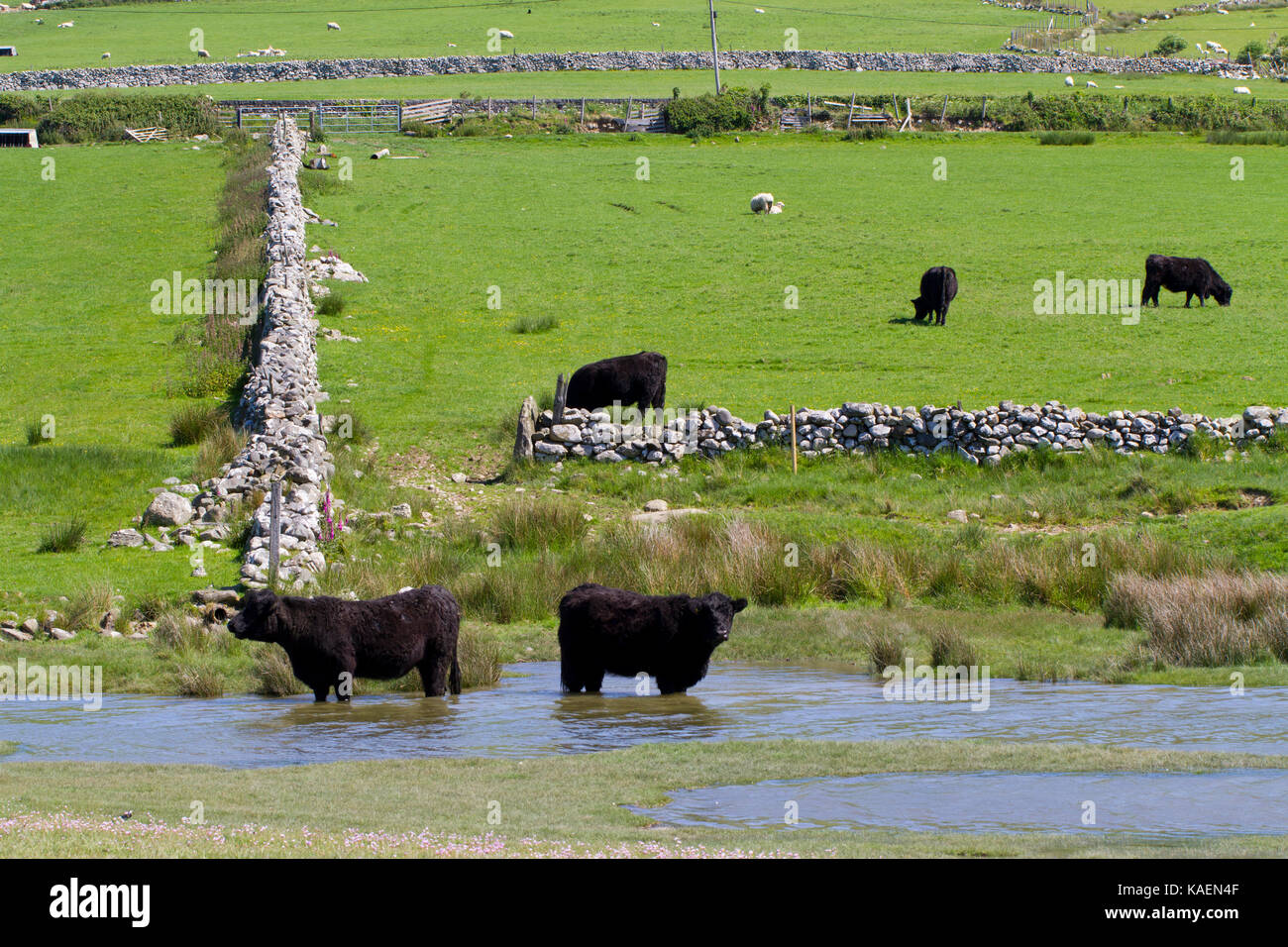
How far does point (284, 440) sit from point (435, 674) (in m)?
9.45

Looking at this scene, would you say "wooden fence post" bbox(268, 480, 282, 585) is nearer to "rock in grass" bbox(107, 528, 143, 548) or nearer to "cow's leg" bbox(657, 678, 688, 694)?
"rock in grass" bbox(107, 528, 143, 548)

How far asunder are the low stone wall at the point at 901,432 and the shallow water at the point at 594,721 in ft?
34.0

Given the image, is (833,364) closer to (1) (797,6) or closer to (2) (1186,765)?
(2) (1186,765)

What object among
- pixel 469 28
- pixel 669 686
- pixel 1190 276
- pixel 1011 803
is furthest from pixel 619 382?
pixel 469 28

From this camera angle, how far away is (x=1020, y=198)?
159ft

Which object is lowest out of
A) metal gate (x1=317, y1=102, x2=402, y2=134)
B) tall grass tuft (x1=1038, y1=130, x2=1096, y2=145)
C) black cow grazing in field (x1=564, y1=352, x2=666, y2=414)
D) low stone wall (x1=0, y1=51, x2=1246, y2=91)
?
black cow grazing in field (x1=564, y1=352, x2=666, y2=414)

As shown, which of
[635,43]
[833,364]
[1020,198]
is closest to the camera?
[833,364]

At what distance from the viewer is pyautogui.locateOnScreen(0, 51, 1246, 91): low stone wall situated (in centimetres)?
8425

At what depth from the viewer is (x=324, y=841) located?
306 inches

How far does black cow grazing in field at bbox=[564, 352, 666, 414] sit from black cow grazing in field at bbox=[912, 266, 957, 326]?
31.4ft

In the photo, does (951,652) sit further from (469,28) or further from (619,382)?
(469,28)

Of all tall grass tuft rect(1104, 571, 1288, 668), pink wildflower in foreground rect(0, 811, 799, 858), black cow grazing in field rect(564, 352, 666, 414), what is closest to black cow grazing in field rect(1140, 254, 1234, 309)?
black cow grazing in field rect(564, 352, 666, 414)

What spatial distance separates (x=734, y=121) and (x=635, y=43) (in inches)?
1294

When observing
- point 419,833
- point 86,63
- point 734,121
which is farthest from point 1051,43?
point 419,833
